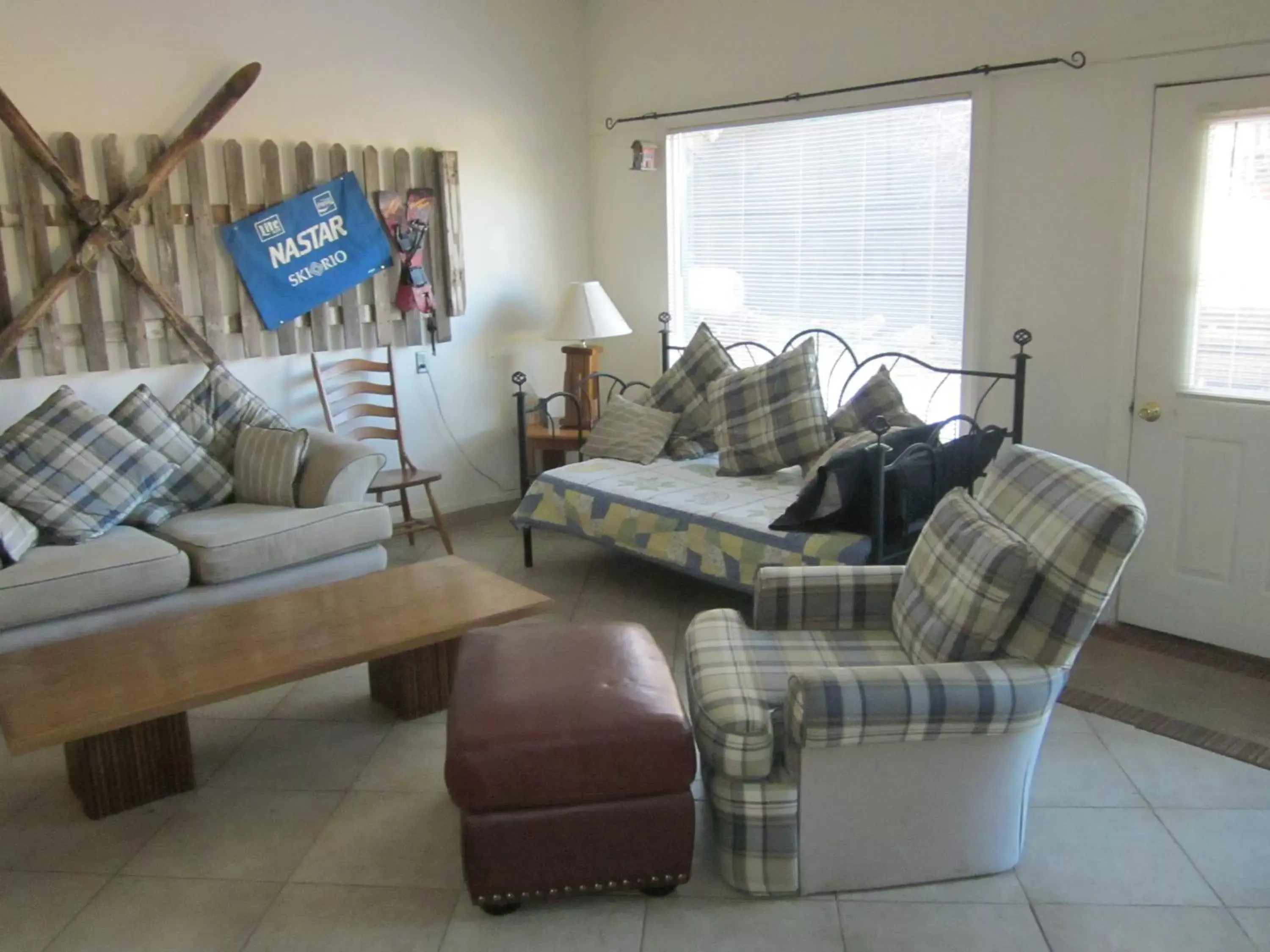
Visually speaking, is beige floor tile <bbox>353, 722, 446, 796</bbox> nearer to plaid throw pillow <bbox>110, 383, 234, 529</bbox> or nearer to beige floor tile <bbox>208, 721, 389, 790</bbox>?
beige floor tile <bbox>208, 721, 389, 790</bbox>


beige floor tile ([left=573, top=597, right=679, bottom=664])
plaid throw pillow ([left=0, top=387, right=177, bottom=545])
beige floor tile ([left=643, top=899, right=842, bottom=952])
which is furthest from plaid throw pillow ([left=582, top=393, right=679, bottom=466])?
beige floor tile ([left=643, top=899, right=842, bottom=952])

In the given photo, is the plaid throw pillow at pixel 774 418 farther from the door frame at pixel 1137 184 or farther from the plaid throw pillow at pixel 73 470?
the plaid throw pillow at pixel 73 470

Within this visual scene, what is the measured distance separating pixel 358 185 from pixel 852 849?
372cm

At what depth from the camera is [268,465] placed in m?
4.16

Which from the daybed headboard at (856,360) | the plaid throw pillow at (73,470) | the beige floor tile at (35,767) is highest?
the daybed headboard at (856,360)

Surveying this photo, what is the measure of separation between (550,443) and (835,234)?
1.63 m

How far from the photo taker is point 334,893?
2.44 m

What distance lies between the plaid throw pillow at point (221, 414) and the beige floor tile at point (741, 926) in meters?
2.69

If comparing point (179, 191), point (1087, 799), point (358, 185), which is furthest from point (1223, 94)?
point (179, 191)

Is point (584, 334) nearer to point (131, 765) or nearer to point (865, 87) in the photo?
point (865, 87)

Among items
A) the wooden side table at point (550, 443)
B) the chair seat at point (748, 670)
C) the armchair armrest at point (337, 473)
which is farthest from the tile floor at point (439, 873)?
the wooden side table at point (550, 443)

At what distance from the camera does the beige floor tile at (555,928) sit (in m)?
2.25

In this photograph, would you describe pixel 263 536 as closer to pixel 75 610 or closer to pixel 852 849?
pixel 75 610

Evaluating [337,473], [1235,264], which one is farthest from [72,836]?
[1235,264]
